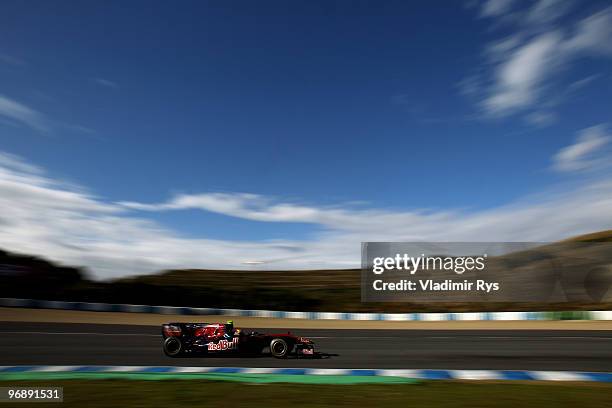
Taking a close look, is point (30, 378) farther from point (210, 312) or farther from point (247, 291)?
point (247, 291)

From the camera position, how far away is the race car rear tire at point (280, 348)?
1006 centimetres

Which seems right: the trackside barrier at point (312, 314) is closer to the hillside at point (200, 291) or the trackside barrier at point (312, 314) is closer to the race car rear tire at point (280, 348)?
the hillside at point (200, 291)

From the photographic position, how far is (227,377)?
25.4 feet

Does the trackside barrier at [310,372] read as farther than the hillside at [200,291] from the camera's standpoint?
No

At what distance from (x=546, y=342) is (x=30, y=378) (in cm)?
1439

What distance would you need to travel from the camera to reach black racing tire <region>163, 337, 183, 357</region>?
33.4 feet

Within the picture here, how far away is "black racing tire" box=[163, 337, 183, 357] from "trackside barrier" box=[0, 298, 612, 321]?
57.2ft

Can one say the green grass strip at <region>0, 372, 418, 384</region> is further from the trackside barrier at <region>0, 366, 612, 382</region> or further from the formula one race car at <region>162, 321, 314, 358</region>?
the formula one race car at <region>162, 321, 314, 358</region>

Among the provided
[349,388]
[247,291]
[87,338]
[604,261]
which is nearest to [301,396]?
[349,388]

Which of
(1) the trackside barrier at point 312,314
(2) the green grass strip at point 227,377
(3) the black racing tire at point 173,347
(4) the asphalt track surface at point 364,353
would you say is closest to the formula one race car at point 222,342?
(3) the black racing tire at point 173,347

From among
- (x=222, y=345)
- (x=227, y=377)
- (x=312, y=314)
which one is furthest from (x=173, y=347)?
(x=312, y=314)

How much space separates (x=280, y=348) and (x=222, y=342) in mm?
1425

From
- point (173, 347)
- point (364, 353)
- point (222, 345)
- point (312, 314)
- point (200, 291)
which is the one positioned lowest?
point (312, 314)
